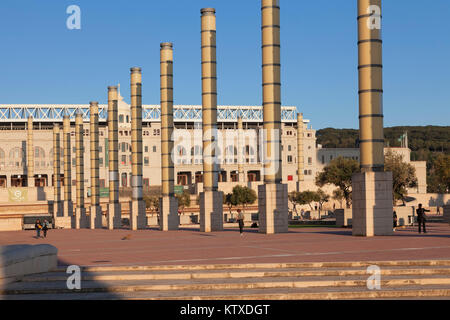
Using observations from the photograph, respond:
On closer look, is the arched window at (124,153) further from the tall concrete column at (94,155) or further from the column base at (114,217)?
the column base at (114,217)

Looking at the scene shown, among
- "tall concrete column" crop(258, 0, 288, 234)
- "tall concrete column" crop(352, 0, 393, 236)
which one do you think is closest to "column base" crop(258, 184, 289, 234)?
"tall concrete column" crop(258, 0, 288, 234)

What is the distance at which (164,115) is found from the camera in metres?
53.4

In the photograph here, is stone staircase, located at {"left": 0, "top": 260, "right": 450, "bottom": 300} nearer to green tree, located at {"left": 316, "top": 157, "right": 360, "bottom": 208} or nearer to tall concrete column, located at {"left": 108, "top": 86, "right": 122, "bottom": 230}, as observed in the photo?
tall concrete column, located at {"left": 108, "top": 86, "right": 122, "bottom": 230}

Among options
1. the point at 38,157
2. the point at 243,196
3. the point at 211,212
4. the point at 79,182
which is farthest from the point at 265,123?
the point at 38,157

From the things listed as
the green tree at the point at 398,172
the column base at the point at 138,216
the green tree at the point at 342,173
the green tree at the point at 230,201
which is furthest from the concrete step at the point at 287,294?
the green tree at the point at 230,201

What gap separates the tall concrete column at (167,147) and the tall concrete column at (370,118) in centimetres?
2313

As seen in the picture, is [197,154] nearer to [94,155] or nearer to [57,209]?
[57,209]

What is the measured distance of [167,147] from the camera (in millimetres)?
53656

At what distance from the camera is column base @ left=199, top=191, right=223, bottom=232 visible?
4306 cm

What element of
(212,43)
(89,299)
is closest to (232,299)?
(89,299)

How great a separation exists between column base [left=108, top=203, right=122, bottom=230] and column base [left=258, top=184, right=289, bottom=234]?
35334mm

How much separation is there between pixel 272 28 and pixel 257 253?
59.6 feet

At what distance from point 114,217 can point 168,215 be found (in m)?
19.9
